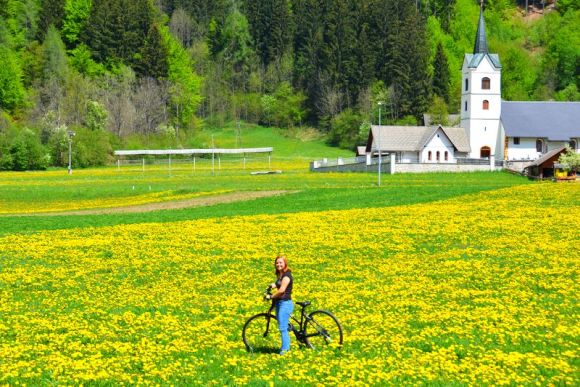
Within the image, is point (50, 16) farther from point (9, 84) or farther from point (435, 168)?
point (435, 168)

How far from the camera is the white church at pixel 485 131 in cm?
10662

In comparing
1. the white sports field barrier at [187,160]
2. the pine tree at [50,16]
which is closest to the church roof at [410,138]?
the white sports field barrier at [187,160]

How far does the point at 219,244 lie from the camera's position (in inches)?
1337

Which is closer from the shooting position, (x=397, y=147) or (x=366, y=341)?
(x=366, y=341)

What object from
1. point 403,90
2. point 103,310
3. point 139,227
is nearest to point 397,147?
point 403,90

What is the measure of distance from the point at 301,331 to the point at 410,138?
94.5 meters

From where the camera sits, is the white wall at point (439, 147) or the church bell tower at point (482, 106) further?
the church bell tower at point (482, 106)

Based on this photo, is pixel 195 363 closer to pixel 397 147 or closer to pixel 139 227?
pixel 139 227

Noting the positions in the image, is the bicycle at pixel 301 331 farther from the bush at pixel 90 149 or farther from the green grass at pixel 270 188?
the bush at pixel 90 149

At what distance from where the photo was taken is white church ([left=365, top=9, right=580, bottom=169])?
350 ft

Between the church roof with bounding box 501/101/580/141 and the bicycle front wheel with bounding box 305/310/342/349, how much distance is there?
308ft

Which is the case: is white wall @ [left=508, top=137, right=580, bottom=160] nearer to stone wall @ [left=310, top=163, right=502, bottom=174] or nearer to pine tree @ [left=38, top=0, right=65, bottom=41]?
stone wall @ [left=310, top=163, right=502, bottom=174]

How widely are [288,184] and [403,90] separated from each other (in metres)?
81.6

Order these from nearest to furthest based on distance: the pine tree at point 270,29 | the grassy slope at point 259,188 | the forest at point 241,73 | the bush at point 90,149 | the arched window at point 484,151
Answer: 1. the grassy slope at point 259,188
2. the arched window at point 484,151
3. the bush at point 90,149
4. the forest at point 241,73
5. the pine tree at point 270,29
